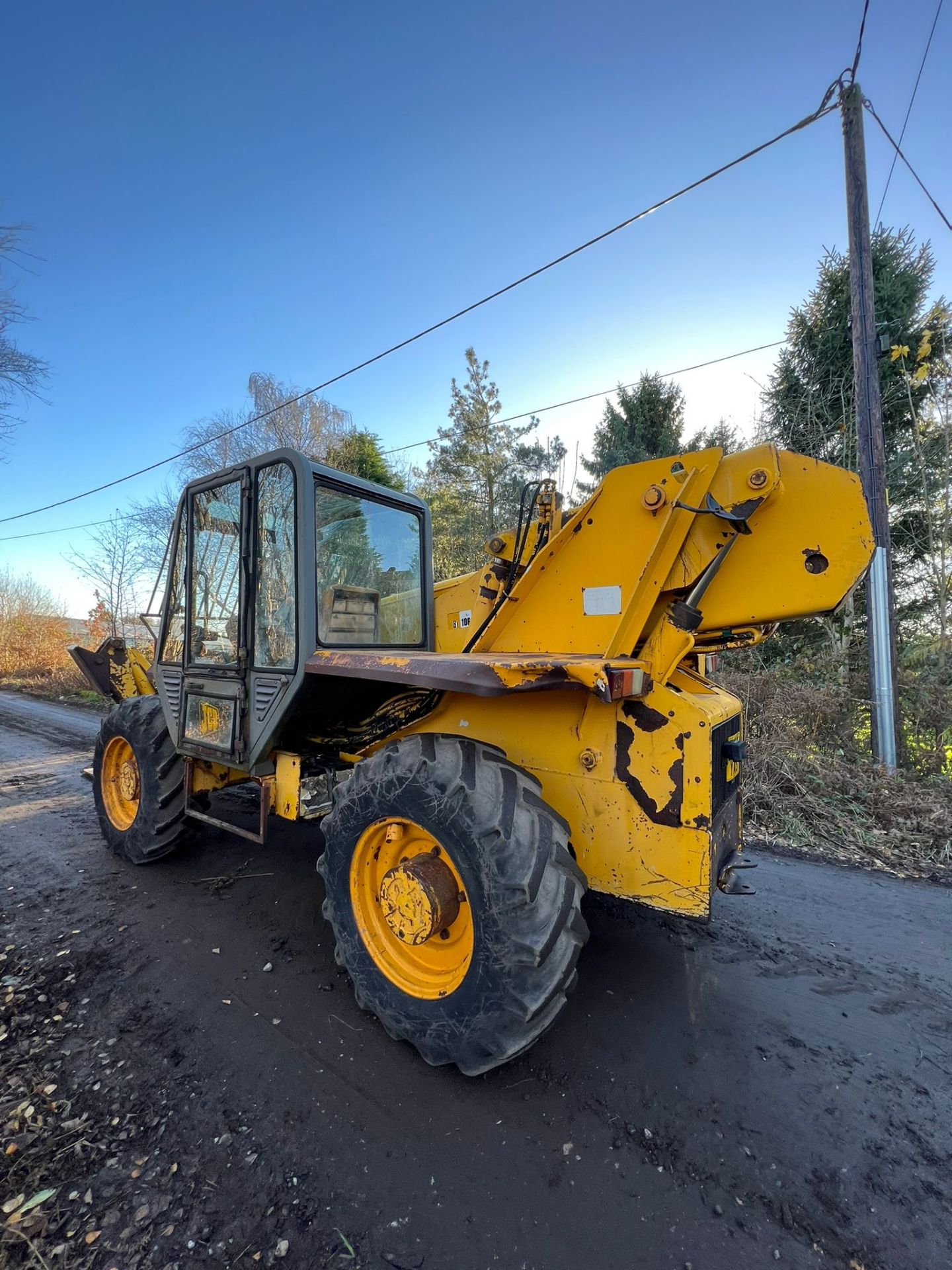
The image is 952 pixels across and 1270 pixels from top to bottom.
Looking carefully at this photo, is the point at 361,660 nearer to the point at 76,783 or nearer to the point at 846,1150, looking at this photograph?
the point at 846,1150

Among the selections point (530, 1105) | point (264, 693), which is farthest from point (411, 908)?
point (264, 693)

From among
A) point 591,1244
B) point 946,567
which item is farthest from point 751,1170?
point 946,567

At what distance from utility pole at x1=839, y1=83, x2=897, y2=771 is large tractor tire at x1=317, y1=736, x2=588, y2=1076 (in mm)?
5160

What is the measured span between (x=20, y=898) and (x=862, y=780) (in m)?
6.55

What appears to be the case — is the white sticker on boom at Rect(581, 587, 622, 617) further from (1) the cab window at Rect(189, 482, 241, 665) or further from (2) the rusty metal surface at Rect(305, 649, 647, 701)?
(1) the cab window at Rect(189, 482, 241, 665)

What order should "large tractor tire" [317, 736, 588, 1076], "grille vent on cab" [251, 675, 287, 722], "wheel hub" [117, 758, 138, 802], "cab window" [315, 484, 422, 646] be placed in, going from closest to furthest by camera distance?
"large tractor tire" [317, 736, 588, 1076] → "grille vent on cab" [251, 675, 287, 722] → "cab window" [315, 484, 422, 646] → "wheel hub" [117, 758, 138, 802]

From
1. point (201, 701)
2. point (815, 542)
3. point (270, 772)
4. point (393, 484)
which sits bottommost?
point (270, 772)

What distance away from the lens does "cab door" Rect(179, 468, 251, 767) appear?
309 cm

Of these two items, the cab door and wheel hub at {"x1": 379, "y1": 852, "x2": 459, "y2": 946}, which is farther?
the cab door

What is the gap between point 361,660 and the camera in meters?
2.46

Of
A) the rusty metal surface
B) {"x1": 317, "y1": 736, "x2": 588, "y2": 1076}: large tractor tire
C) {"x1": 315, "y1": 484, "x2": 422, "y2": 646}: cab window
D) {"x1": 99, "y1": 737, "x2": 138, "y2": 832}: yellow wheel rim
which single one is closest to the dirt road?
{"x1": 317, "y1": 736, "x2": 588, "y2": 1076}: large tractor tire

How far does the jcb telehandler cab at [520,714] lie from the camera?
1.96 meters

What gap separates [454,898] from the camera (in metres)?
2.13

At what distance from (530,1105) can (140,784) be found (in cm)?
307
